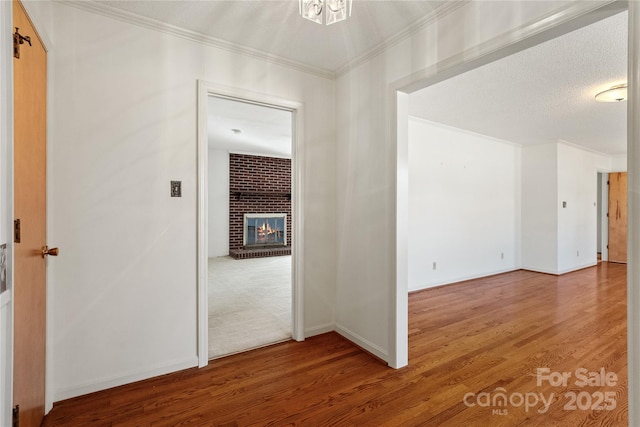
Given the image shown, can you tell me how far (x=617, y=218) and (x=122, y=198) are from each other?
980cm

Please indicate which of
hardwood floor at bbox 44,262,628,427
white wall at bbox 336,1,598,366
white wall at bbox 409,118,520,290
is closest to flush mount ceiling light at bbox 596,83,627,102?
white wall at bbox 409,118,520,290

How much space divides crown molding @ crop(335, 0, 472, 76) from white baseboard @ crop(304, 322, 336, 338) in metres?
2.44

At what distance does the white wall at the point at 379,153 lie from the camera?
1.76m

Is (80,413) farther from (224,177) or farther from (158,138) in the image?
(224,177)

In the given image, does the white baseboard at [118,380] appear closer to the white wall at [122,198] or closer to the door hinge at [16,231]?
the white wall at [122,198]

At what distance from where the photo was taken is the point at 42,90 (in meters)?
1.68

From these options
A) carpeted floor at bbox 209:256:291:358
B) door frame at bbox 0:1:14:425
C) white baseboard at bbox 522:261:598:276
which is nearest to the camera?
door frame at bbox 0:1:14:425

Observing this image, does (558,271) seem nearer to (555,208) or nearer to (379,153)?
(555,208)

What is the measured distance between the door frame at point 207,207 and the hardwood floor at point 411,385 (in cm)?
28

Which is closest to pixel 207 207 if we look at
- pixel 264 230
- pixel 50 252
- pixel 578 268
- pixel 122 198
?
pixel 122 198

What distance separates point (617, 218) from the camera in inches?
276

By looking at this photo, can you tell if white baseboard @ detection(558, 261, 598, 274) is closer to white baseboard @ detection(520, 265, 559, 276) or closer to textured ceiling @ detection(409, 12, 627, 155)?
white baseboard @ detection(520, 265, 559, 276)

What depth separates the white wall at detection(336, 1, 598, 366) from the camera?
1760mm

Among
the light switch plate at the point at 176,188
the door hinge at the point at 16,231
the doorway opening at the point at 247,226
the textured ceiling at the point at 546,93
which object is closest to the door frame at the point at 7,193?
the door hinge at the point at 16,231
